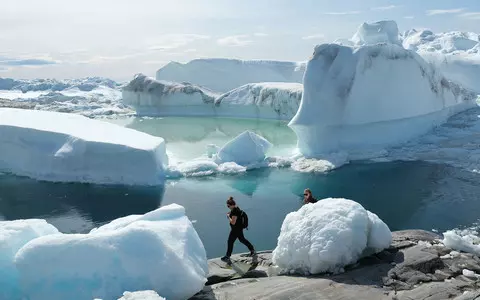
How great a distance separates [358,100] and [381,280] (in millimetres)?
12727

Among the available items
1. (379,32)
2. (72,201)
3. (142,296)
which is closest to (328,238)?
(142,296)

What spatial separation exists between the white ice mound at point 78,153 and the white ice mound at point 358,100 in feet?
18.0

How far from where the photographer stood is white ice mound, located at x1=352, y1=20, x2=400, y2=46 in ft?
100

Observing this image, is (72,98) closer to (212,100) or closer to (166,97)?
(166,97)

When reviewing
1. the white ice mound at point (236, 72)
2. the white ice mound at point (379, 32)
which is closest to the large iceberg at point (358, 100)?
the white ice mound at point (379, 32)

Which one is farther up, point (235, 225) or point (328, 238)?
point (328, 238)

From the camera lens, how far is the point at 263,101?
88.9 ft

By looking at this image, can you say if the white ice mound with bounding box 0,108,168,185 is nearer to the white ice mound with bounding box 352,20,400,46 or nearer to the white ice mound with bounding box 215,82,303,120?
the white ice mound with bounding box 215,82,303,120

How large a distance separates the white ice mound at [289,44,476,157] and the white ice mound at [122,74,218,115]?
1410 cm

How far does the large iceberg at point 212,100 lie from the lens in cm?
2648

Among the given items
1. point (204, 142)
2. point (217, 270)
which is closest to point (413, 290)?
point (217, 270)

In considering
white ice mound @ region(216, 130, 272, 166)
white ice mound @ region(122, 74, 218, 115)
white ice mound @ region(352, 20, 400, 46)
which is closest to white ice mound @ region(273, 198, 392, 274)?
white ice mound @ region(216, 130, 272, 166)

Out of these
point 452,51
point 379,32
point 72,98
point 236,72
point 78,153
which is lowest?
point 72,98

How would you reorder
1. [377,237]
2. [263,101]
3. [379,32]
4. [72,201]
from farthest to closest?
[379,32], [263,101], [72,201], [377,237]
